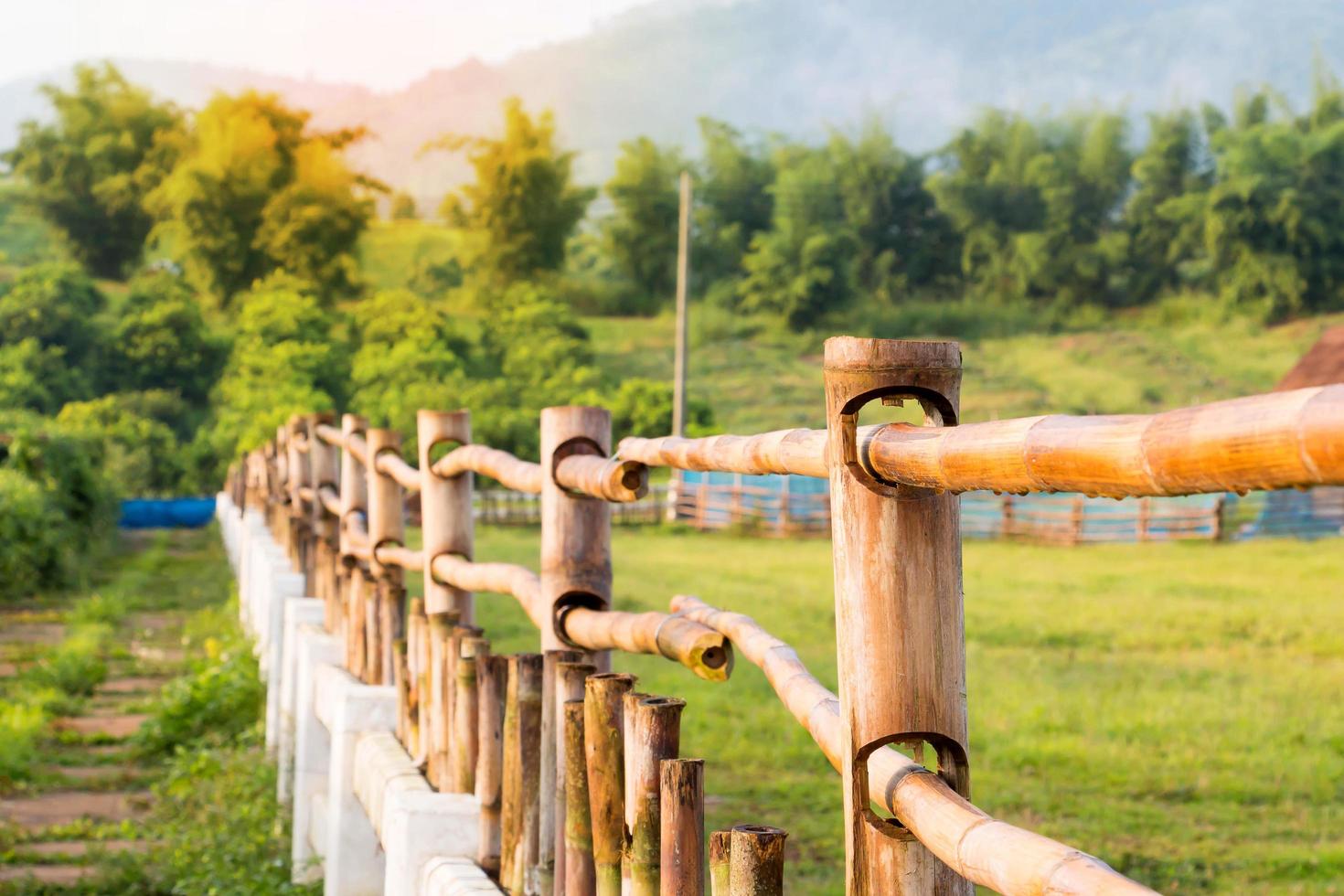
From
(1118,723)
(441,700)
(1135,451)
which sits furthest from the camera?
(1118,723)

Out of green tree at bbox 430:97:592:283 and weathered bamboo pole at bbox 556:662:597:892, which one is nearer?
weathered bamboo pole at bbox 556:662:597:892

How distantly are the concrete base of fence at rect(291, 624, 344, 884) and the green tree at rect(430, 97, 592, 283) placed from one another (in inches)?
2382

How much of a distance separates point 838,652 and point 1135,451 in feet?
1.88

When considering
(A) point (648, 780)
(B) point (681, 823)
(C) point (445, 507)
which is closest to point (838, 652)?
(B) point (681, 823)

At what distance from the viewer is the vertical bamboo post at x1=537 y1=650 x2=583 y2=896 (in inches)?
104

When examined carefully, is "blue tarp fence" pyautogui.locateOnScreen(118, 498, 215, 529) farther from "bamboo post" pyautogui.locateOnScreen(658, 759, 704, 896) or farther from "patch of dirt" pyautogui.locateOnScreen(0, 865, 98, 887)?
"bamboo post" pyautogui.locateOnScreen(658, 759, 704, 896)

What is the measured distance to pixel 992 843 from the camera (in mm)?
1406

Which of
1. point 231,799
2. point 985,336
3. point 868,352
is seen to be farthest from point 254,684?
point 985,336

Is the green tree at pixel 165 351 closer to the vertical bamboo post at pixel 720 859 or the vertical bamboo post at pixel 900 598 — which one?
the vertical bamboo post at pixel 720 859

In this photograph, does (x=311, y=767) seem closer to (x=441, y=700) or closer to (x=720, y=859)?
(x=441, y=700)

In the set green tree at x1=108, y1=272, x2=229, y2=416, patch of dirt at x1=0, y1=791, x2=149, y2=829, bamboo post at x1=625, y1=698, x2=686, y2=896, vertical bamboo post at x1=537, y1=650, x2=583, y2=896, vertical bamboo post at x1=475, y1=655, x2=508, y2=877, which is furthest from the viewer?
green tree at x1=108, y1=272, x2=229, y2=416

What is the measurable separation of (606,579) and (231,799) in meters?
3.26

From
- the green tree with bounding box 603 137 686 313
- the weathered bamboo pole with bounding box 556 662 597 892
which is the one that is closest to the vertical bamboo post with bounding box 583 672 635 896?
the weathered bamboo pole with bounding box 556 662 597 892

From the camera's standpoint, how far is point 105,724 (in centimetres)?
770
